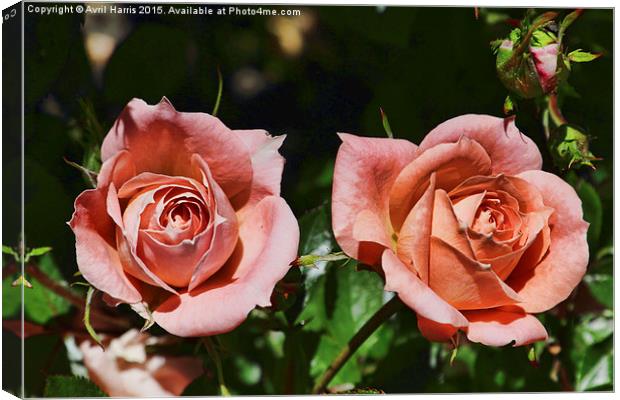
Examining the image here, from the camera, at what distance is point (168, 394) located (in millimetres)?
1054

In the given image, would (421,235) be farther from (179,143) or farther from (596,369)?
(596,369)

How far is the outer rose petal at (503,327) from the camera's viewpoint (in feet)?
3.00

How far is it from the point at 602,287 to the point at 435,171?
0.33 metres

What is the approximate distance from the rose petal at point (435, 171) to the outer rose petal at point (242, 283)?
107mm

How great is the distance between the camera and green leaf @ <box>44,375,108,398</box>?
1005mm

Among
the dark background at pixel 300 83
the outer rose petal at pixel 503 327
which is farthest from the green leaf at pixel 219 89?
the outer rose petal at pixel 503 327

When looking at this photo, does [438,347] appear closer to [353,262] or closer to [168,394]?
[353,262]

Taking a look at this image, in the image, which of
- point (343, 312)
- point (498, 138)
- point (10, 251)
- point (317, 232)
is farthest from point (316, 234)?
point (10, 251)

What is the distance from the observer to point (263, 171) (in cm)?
94

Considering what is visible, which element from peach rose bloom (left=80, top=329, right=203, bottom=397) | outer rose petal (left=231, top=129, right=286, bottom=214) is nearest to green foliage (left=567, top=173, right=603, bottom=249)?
outer rose petal (left=231, top=129, right=286, bottom=214)

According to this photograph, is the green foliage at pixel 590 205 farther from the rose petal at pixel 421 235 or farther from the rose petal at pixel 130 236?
the rose petal at pixel 130 236

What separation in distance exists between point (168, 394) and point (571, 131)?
1.69 feet

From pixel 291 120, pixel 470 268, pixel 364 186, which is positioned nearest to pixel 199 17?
pixel 291 120

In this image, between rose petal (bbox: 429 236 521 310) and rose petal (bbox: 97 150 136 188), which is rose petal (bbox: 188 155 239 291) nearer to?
rose petal (bbox: 97 150 136 188)
